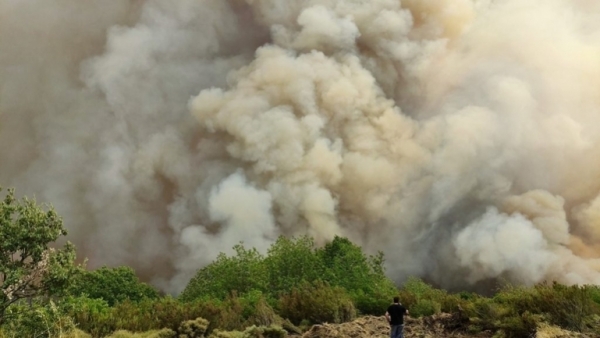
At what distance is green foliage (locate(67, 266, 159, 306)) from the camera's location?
57.2 meters

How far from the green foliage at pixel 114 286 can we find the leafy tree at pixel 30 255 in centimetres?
4272

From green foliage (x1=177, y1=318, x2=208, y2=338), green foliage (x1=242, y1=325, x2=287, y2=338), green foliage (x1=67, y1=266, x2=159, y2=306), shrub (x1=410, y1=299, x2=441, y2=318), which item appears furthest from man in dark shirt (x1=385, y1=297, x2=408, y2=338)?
green foliage (x1=67, y1=266, x2=159, y2=306)

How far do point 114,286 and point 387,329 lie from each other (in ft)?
148

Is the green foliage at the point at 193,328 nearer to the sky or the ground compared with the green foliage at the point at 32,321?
nearer to the sky

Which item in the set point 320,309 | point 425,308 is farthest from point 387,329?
point 425,308

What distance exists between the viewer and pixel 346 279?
169 ft

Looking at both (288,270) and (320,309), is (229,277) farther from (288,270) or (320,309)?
(320,309)

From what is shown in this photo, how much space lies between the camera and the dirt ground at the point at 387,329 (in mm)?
18938

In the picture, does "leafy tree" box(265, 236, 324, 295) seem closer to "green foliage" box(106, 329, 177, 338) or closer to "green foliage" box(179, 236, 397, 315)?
"green foliage" box(179, 236, 397, 315)

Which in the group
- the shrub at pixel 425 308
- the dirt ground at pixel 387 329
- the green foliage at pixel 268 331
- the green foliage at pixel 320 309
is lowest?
the green foliage at pixel 268 331

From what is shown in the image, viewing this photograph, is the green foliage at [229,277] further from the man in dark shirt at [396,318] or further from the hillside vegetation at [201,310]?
the man in dark shirt at [396,318]

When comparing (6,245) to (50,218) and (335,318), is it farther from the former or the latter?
(335,318)

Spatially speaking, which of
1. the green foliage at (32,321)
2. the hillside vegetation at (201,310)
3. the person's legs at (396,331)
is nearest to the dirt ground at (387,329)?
the hillside vegetation at (201,310)

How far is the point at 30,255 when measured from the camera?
53.1 ft
